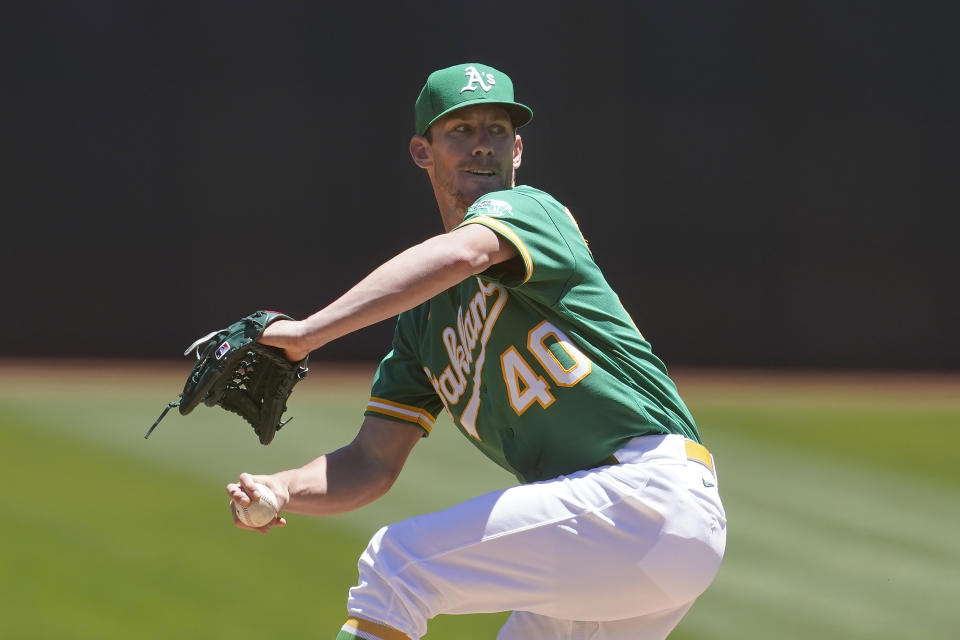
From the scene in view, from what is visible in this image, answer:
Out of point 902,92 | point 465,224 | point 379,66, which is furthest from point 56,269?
point 465,224

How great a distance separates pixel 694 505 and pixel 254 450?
4487 millimetres

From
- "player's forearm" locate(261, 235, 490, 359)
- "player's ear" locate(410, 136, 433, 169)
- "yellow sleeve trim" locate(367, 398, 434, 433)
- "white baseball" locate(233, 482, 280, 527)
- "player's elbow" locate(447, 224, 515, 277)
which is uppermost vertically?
"player's ear" locate(410, 136, 433, 169)

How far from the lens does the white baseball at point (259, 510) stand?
9.42 feet

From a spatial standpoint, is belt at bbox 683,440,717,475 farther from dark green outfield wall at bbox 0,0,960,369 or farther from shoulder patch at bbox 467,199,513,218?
dark green outfield wall at bbox 0,0,960,369

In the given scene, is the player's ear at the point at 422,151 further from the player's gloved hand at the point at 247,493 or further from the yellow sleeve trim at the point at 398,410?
the player's gloved hand at the point at 247,493

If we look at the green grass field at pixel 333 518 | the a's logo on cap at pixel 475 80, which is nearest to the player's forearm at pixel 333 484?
the a's logo on cap at pixel 475 80

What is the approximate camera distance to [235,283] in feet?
29.5

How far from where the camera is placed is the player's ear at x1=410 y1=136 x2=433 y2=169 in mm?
3414

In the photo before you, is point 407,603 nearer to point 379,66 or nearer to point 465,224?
point 465,224

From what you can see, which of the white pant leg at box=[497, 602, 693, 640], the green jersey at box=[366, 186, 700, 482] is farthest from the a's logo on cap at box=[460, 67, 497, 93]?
the white pant leg at box=[497, 602, 693, 640]

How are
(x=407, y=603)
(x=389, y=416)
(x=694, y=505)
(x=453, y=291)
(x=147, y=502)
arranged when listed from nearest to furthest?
(x=407, y=603), (x=694, y=505), (x=453, y=291), (x=389, y=416), (x=147, y=502)

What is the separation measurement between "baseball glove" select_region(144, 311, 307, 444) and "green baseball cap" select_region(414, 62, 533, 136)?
29.8 inches

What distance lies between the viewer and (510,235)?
2713mm

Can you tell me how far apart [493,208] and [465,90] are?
56cm
